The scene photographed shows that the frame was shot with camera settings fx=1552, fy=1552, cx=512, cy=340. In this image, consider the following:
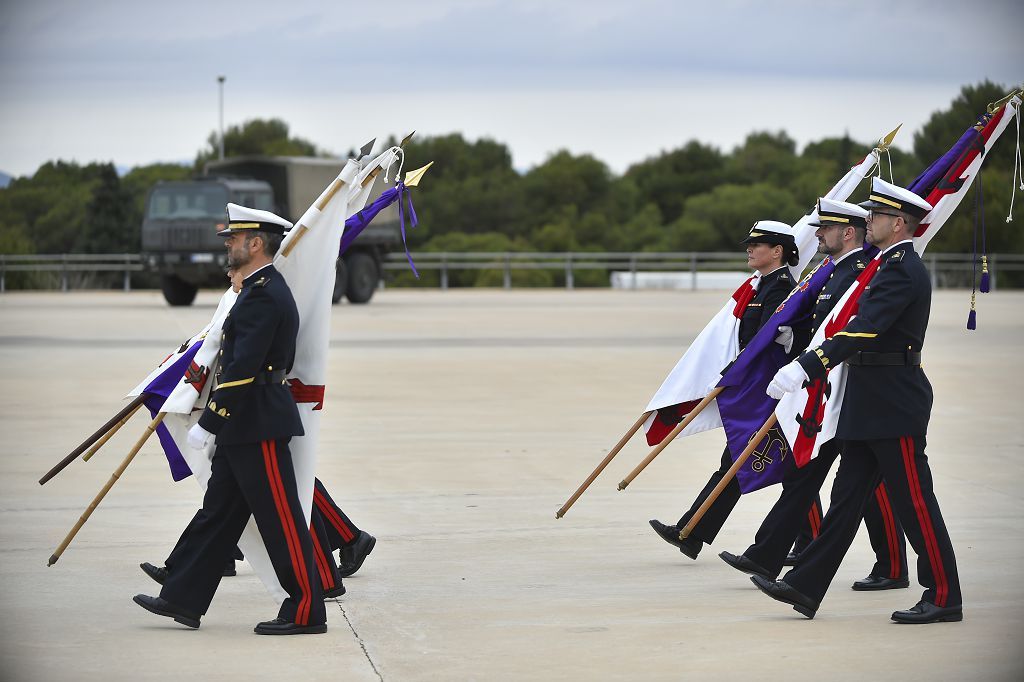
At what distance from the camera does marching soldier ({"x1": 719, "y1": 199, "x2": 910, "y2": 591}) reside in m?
6.72

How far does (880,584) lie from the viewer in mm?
6859

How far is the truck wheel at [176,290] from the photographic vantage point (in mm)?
30609

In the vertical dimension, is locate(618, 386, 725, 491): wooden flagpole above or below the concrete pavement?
above

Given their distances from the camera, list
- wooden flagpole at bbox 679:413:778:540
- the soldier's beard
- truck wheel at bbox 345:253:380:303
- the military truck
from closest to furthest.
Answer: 1. the soldier's beard
2. wooden flagpole at bbox 679:413:778:540
3. the military truck
4. truck wheel at bbox 345:253:380:303

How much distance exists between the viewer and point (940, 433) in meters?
11.9

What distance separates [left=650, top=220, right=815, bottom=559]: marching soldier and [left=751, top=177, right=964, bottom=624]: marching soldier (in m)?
0.87

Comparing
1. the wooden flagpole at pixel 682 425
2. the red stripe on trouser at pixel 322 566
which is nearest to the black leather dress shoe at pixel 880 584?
the wooden flagpole at pixel 682 425

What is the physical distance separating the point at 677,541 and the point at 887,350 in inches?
59.5

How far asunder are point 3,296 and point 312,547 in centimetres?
3278

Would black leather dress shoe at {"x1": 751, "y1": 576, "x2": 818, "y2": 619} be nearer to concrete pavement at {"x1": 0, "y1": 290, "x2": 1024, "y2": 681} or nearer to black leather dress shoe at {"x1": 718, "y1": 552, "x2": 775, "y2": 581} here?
concrete pavement at {"x1": 0, "y1": 290, "x2": 1024, "y2": 681}

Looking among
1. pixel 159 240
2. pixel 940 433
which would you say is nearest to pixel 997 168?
pixel 159 240

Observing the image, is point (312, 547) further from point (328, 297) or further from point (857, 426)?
point (857, 426)

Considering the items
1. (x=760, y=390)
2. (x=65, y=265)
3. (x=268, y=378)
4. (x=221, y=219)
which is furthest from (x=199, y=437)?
(x=65, y=265)

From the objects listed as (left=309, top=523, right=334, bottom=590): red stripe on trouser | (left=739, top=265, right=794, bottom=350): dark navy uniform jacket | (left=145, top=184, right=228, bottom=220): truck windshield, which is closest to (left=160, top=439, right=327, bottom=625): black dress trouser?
(left=309, top=523, right=334, bottom=590): red stripe on trouser
